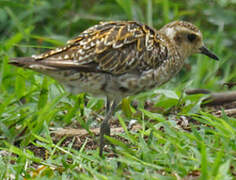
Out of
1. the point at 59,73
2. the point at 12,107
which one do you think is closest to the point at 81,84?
the point at 59,73

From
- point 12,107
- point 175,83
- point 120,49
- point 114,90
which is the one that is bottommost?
point 175,83

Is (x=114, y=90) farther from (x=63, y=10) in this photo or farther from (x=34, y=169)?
(x=63, y=10)

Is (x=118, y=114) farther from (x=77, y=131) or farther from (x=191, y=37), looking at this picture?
(x=191, y=37)

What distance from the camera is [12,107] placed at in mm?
5336

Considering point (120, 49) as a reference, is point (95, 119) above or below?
below

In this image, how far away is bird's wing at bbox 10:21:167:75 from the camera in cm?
438

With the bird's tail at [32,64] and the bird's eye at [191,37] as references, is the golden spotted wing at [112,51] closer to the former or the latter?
the bird's tail at [32,64]

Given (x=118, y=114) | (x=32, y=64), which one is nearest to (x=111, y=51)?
(x=118, y=114)

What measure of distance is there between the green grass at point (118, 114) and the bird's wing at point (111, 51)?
471 mm

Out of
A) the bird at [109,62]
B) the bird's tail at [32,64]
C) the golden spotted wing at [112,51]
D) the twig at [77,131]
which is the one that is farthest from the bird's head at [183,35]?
the bird's tail at [32,64]

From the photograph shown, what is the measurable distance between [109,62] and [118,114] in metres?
0.46

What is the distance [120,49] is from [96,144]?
98 cm

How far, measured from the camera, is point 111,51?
4.48 metres

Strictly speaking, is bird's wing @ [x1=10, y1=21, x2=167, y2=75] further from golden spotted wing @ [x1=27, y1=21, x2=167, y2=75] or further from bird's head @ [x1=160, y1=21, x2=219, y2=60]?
bird's head @ [x1=160, y1=21, x2=219, y2=60]
